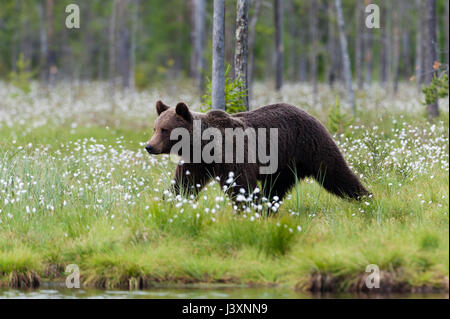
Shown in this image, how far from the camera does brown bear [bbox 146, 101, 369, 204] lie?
7.19 meters

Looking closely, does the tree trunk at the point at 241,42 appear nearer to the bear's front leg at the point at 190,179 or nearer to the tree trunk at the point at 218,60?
the tree trunk at the point at 218,60

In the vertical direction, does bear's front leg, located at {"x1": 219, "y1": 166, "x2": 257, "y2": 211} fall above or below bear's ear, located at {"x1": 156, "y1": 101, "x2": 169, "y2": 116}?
below

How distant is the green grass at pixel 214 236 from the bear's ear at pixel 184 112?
97cm

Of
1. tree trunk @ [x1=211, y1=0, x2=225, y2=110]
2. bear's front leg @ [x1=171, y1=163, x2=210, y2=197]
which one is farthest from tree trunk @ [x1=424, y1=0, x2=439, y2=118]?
bear's front leg @ [x1=171, y1=163, x2=210, y2=197]

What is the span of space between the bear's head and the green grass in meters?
0.64

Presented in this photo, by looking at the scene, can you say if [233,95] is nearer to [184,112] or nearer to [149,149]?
[184,112]

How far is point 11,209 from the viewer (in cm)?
744

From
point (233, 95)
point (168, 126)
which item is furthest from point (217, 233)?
point (233, 95)

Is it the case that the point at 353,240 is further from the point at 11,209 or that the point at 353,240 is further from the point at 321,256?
the point at 11,209

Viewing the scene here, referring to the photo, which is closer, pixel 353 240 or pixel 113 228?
pixel 353 240

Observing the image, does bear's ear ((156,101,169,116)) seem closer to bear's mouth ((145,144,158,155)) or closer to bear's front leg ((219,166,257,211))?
bear's mouth ((145,144,158,155))

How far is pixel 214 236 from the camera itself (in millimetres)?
6504
